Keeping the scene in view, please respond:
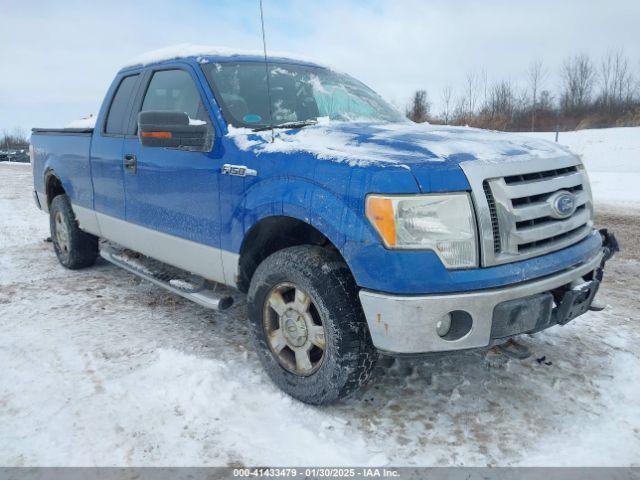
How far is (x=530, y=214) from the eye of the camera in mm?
2430

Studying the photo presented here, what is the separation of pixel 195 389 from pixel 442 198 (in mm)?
1677

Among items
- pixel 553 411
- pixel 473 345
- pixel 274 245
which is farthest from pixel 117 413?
pixel 553 411

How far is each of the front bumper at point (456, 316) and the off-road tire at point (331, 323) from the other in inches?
5.7

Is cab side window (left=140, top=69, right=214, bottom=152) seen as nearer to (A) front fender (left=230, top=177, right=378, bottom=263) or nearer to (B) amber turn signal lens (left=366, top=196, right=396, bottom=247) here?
(A) front fender (left=230, top=177, right=378, bottom=263)

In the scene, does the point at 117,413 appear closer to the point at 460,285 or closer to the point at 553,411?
the point at 460,285

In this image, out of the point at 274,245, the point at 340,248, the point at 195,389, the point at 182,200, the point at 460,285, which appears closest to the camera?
the point at 460,285

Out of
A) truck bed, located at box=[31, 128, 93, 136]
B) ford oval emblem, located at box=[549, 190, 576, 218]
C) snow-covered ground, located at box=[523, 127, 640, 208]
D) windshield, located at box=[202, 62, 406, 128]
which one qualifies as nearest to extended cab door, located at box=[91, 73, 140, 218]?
truck bed, located at box=[31, 128, 93, 136]

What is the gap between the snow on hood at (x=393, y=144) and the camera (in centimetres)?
245

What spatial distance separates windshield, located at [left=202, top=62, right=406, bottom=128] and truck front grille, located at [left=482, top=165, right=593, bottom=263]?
1.51 m

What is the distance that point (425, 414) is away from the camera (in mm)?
2684

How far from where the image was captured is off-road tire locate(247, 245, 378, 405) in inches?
98.6

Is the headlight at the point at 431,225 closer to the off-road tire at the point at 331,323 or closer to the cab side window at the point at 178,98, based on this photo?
the off-road tire at the point at 331,323

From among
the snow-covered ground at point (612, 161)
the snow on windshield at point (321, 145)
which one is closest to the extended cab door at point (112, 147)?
the snow on windshield at point (321, 145)

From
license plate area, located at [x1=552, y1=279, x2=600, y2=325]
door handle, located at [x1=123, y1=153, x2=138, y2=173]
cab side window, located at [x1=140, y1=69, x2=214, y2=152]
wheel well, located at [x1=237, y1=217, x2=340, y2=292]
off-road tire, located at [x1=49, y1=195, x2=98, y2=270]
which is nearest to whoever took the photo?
license plate area, located at [x1=552, y1=279, x2=600, y2=325]
